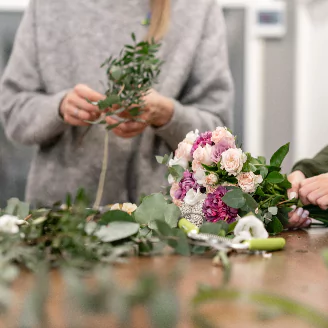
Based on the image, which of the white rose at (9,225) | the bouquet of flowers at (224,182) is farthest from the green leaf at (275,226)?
the white rose at (9,225)

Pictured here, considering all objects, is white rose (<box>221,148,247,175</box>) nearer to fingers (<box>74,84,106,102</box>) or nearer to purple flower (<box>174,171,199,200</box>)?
purple flower (<box>174,171,199,200</box>)

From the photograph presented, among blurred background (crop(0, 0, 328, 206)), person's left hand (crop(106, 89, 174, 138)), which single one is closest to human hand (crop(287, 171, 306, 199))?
person's left hand (crop(106, 89, 174, 138))

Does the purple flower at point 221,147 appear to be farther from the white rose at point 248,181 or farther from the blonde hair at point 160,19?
the blonde hair at point 160,19

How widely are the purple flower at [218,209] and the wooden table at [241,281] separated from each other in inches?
3.2

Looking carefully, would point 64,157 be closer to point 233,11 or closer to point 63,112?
point 63,112

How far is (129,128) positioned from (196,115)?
23 cm

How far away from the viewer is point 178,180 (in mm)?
759

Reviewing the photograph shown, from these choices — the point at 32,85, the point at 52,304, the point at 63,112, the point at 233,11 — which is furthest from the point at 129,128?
the point at 233,11

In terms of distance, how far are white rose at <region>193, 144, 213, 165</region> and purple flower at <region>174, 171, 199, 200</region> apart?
3cm

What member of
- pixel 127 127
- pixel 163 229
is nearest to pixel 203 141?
pixel 163 229

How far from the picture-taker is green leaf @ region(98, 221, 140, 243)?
55cm

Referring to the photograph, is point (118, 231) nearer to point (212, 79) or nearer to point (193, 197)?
point (193, 197)

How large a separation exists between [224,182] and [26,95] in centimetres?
76

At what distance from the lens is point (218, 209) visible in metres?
0.69
